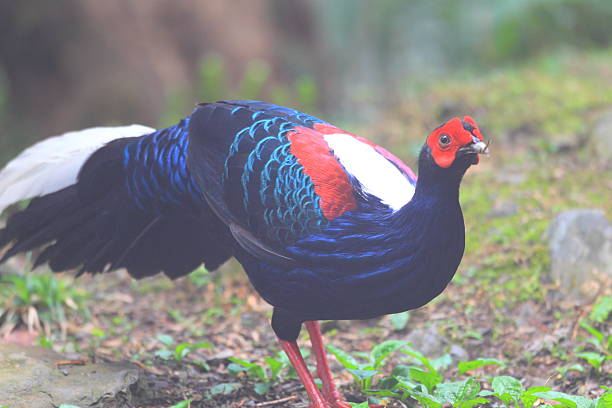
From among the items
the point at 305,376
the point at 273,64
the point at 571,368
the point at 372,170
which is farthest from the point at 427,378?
the point at 273,64

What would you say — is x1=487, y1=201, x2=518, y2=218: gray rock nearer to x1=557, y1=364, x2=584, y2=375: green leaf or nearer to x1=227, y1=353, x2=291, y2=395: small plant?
x1=557, y1=364, x2=584, y2=375: green leaf

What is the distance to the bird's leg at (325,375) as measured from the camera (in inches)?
151

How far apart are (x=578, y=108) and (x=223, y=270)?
3.82 m

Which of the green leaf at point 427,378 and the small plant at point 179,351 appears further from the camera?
the small plant at point 179,351

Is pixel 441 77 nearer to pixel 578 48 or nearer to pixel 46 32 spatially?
pixel 578 48

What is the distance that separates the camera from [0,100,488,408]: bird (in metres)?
3.19

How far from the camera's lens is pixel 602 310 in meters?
4.52

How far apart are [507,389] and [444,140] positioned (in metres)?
1.30

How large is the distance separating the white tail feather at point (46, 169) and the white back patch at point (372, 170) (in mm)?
1254

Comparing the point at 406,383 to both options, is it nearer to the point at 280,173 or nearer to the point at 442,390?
the point at 442,390

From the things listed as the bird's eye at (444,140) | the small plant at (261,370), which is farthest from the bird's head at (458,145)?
the small plant at (261,370)

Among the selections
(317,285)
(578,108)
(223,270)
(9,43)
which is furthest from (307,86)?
(9,43)

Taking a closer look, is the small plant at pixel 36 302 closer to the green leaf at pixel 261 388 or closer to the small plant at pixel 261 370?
the small plant at pixel 261 370

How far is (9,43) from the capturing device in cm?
965
